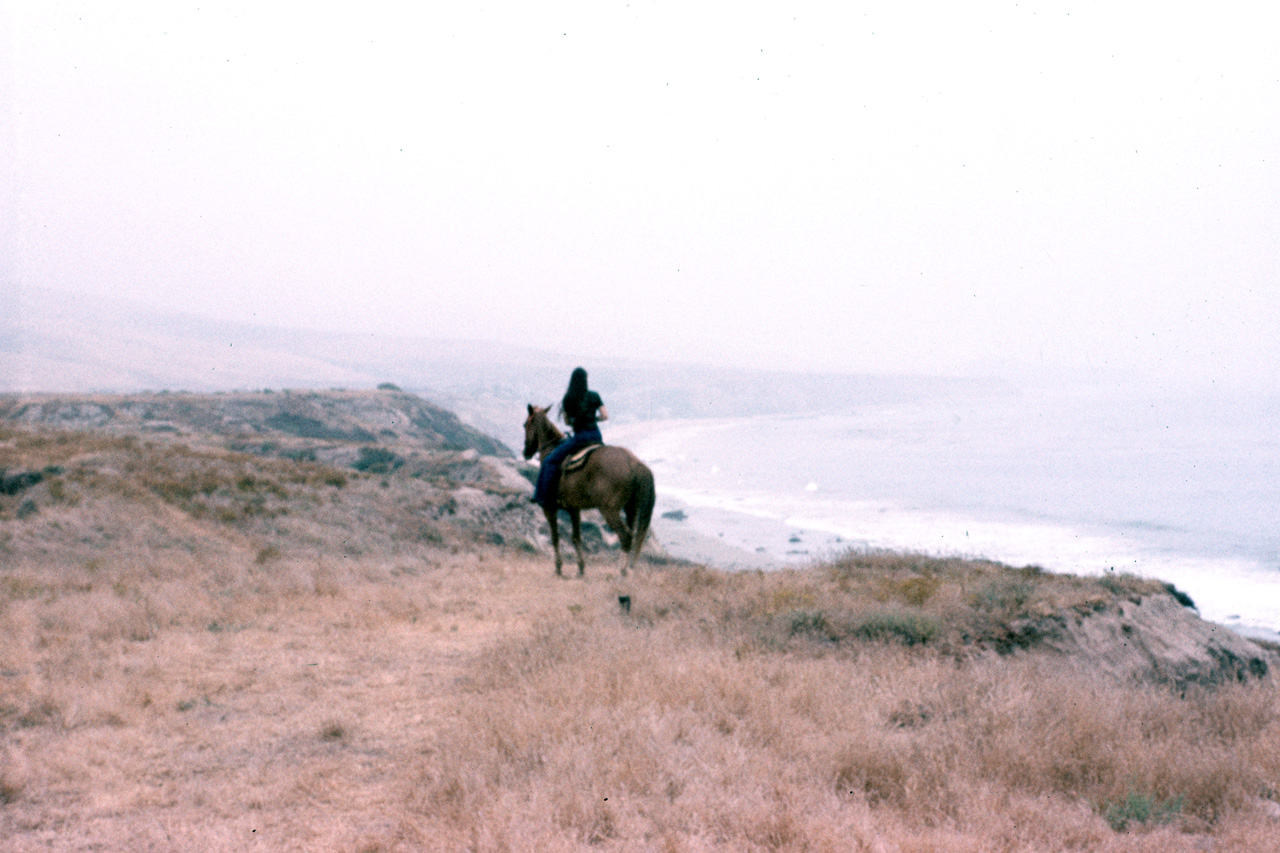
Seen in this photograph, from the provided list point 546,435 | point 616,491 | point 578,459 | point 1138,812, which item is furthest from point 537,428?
point 1138,812

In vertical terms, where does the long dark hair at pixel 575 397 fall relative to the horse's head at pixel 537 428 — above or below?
above

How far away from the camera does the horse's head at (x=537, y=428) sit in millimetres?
14430

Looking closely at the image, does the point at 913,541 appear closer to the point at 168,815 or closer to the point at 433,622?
the point at 433,622

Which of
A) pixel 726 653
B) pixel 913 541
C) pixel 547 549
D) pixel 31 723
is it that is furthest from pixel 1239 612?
pixel 31 723

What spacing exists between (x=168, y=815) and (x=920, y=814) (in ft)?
16.6

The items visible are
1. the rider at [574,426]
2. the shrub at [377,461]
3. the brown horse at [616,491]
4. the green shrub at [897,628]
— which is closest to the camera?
the green shrub at [897,628]

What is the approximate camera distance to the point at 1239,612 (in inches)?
1041

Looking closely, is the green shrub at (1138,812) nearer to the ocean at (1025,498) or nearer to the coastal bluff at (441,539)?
the coastal bluff at (441,539)

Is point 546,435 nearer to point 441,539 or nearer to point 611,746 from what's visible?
point 611,746

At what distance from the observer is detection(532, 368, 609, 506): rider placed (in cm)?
1334

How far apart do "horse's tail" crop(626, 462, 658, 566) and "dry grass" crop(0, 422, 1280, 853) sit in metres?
2.12

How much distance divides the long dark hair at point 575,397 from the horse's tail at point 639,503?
1.61m

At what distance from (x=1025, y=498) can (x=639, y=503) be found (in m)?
48.2

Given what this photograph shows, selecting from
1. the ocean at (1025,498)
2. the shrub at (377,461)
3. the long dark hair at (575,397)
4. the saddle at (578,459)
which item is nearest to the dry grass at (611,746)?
the saddle at (578,459)
